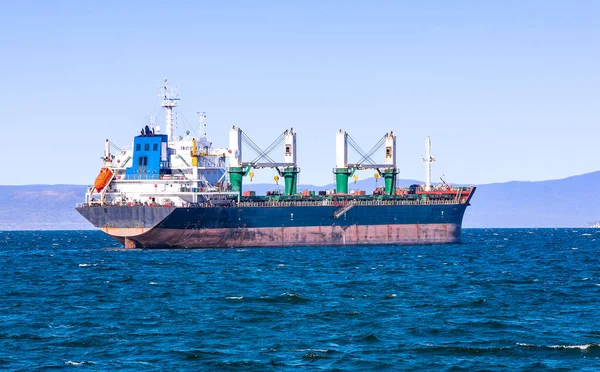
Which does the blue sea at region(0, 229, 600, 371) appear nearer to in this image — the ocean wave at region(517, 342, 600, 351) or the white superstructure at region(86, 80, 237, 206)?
the ocean wave at region(517, 342, 600, 351)

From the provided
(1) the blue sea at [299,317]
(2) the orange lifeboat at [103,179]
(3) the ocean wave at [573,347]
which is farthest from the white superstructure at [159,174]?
(3) the ocean wave at [573,347]

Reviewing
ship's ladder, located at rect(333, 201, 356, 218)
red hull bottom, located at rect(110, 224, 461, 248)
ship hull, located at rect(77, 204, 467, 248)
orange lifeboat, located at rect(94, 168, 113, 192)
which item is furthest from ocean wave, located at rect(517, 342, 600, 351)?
ship's ladder, located at rect(333, 201, 356, 218)

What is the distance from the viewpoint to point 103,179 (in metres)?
90.3

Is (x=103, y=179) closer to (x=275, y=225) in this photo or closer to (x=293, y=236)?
(x=275, y=225)

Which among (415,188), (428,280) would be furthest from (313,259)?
(415,188)

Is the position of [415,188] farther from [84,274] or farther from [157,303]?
[157,303]

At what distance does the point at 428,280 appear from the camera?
5853 centimetres

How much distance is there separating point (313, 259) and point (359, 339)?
4336 centimetres

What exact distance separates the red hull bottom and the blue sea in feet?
49.5

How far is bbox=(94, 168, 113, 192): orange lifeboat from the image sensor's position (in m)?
90.1

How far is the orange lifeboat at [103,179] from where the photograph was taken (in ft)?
295

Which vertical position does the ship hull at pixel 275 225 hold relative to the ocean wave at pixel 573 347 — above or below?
above

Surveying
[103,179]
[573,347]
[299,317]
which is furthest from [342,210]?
[573,347]

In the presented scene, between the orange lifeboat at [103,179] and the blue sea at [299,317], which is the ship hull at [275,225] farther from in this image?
the blue sea at [299,317]
